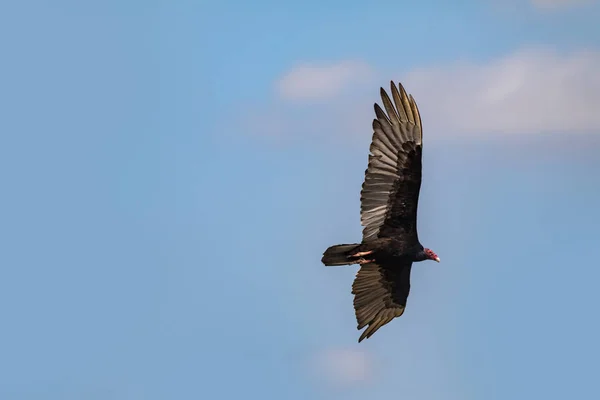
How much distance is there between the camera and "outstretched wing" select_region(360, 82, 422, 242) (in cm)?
2581

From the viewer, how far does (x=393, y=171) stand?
85.1 ft

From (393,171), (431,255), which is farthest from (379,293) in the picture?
(393,171)

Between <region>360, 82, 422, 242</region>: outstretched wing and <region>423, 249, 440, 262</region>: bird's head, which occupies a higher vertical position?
<region>360, 82, 422, 242</region>: outstretched wing

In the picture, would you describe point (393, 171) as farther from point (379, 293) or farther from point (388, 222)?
point (379, 293)

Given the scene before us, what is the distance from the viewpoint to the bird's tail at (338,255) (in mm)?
25828

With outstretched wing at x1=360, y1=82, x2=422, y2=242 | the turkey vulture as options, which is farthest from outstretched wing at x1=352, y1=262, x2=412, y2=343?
outstretched wing at x1=360, y1=82, x2=422, y2=242

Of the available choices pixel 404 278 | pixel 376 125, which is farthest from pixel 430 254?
pixel 376 125

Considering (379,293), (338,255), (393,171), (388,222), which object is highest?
(393,171)

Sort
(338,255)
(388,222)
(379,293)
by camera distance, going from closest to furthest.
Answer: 1. (338,255)
2. (388,222)
3. (379,293)

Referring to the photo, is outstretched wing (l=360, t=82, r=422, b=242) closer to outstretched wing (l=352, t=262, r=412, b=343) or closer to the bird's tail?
the bird's tail

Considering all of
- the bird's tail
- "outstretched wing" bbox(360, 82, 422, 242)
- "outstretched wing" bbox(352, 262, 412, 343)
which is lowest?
"outstretched wing" bbox(352, 262, 412, 343)

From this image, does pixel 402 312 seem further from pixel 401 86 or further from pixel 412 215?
pixel 401 86

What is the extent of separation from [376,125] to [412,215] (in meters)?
1.63

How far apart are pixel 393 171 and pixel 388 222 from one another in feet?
2.92
